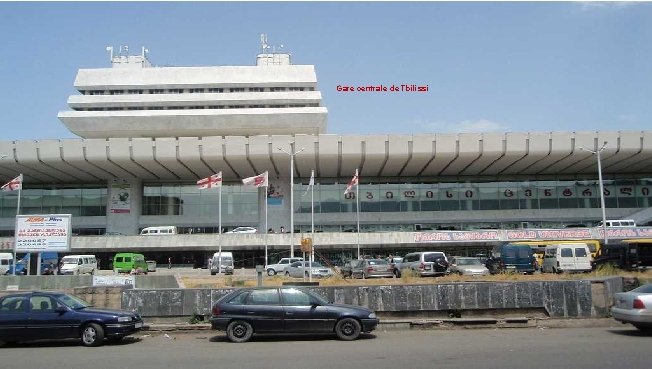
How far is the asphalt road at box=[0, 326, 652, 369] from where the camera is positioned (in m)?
9.80

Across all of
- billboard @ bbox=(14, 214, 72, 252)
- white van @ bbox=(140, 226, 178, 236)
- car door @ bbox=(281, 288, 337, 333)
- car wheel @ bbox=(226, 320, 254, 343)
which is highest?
white van @ bbox=(140, 226, 178, 236)

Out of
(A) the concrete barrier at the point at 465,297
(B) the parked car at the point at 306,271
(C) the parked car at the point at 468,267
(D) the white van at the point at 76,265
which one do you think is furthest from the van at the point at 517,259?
(D) the white van at the point at 76,265

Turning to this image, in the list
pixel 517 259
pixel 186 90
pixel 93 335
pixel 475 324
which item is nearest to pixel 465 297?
pixel 475 324

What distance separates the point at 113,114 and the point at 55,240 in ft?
152

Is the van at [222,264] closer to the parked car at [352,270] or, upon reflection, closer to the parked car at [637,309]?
the parked car at [352,270]

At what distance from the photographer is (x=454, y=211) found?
65.8 meters

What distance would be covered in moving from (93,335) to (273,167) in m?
48.6

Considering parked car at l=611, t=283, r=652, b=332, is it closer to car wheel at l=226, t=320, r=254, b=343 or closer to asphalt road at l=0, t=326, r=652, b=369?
asphalt road at l=0, t=326, r=652, b=369

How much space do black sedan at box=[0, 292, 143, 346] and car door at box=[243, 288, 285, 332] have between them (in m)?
2.97

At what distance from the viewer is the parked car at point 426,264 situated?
3012 centimetres

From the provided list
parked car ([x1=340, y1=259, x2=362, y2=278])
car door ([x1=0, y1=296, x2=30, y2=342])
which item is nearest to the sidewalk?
car door ([x1=0, y1=296, x2=30, y2=342])

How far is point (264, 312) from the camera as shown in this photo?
13156 mm

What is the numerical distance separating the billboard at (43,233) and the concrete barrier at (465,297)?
1738 cm

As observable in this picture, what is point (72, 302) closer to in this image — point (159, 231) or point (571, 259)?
point (571, 259)
